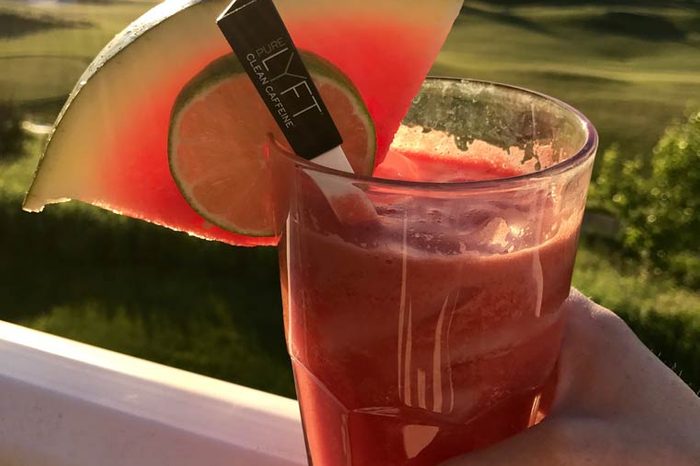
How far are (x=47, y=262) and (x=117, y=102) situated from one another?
9.91 ft

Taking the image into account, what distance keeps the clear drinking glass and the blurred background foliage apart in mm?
2020

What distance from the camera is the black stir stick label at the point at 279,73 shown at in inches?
18.3

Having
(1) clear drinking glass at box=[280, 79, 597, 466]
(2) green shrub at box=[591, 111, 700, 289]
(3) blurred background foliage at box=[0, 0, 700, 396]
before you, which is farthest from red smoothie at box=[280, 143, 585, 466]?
(2) green shrub at box=[591, 111, 700, 289]

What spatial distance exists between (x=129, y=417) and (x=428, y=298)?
38cm

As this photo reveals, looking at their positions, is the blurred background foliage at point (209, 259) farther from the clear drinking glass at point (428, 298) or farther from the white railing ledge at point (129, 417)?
the clear drinking glass at point (428, 298)

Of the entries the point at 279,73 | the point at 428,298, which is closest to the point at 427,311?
the point at 428,298

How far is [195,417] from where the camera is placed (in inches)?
29.4

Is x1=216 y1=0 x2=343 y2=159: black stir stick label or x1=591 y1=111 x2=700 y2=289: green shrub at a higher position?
x1=216 y1=0 x2=343 y2=159: black stir stick label

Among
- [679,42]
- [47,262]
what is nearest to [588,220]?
[47,262]

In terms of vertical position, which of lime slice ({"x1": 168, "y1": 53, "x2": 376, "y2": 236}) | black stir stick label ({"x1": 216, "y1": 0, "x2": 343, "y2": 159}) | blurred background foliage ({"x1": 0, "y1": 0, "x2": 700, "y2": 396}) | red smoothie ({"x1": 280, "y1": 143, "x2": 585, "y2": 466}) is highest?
black stir stick label ({"x1": 216, "y1": 0, "x2": 343, "y2": 159})

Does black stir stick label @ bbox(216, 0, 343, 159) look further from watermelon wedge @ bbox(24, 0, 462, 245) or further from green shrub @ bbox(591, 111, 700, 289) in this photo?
green shrub @ bbox(591, 111, 700, 289)

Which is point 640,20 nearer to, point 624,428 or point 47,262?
point 47,262

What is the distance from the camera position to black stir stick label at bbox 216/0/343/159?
466 millimetres

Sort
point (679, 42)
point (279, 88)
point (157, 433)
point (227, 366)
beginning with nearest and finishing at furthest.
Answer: point (279, 88) < point (157, 433) < point (227, 366) < point (679, 42)
